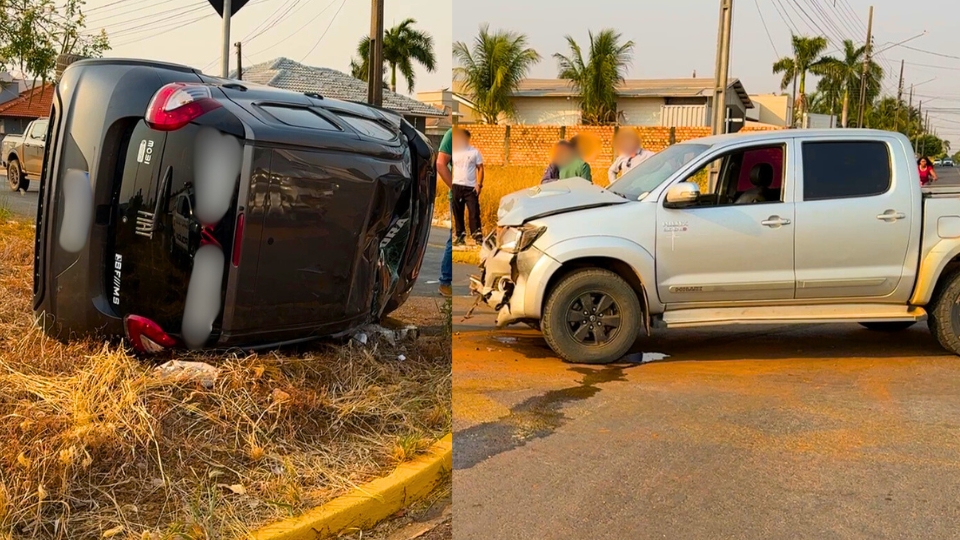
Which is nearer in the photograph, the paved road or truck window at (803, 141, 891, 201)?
the paved road

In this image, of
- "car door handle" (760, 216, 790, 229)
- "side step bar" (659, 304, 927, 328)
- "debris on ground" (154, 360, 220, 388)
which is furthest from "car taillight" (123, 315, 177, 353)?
"car door handle" (760, 216, 790, 229)

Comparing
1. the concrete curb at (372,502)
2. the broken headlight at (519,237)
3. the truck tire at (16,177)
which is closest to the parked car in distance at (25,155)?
the truck tire at (16,177)

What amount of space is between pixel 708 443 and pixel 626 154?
6.58 meters

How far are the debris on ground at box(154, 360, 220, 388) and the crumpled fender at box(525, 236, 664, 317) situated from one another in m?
2.61

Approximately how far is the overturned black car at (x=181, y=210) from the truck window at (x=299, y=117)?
0.5 inches

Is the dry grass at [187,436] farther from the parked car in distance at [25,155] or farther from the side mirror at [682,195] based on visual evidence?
the parked car in distance at [25,155]

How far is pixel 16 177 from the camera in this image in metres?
20.5

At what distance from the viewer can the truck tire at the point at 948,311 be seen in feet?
22.4

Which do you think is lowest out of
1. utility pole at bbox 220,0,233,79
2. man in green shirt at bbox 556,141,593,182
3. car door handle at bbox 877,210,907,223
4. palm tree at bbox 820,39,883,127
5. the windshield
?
car door handle at bbox 877,210,907,223

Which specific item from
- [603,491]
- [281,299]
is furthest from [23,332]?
[603,491]

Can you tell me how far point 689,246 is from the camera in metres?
6.54

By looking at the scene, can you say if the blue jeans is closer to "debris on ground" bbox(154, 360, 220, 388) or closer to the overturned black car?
the overturned black car

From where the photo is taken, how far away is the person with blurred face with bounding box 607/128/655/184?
10.8 metres

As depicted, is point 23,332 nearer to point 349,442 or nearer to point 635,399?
point 349,442
